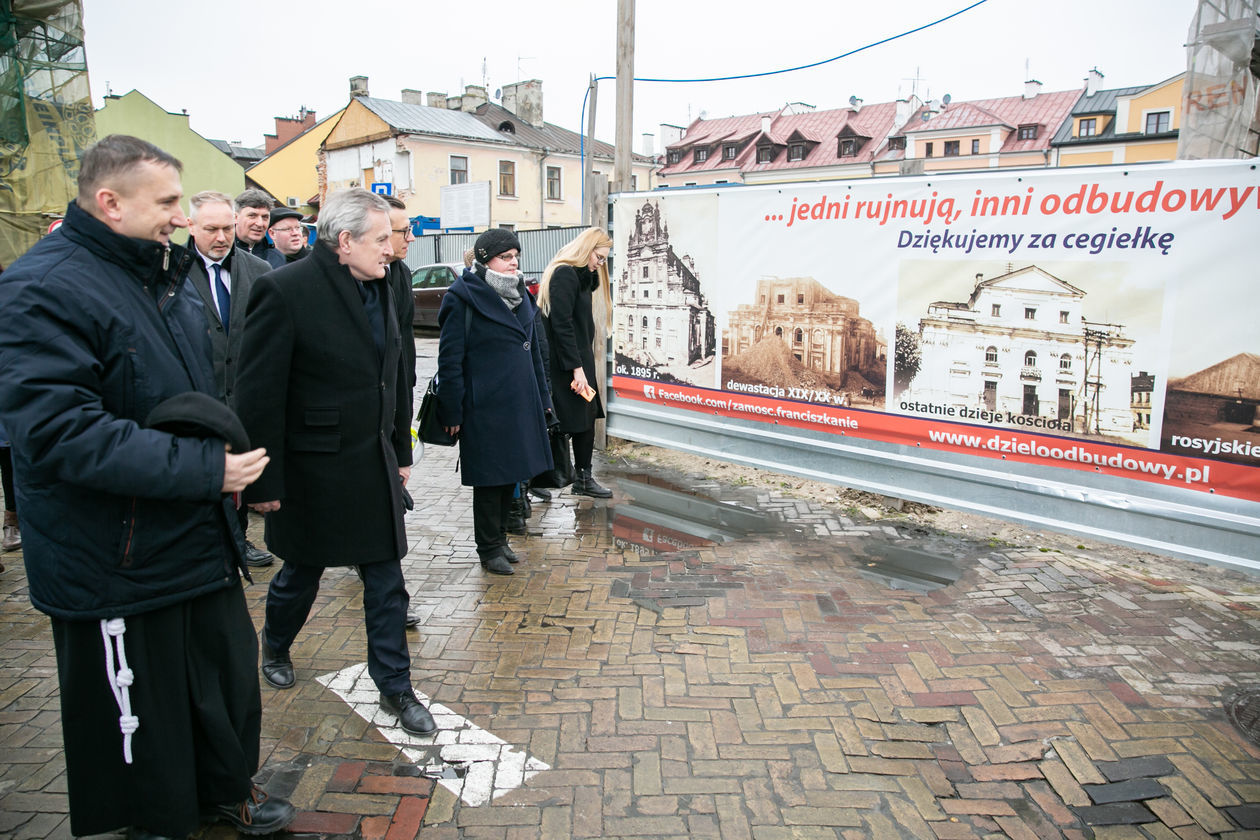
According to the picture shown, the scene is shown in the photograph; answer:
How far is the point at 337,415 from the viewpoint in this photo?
124 inches

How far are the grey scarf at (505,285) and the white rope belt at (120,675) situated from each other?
2909 mm

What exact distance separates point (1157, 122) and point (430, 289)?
48460mm

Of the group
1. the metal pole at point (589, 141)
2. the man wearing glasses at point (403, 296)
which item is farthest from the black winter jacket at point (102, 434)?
the metal pole at point (589, 141)

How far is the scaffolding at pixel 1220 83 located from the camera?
17.2 feet

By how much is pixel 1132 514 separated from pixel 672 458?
13.0 ft

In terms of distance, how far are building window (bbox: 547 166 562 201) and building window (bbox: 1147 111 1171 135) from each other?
35.4 meters

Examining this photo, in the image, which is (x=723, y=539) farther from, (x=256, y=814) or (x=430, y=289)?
(x=430, y=289)

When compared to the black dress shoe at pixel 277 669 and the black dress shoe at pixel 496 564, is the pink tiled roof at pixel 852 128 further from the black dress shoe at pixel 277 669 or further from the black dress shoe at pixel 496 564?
the black dress shoe at pixel 277 669

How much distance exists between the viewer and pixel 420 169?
39188mm

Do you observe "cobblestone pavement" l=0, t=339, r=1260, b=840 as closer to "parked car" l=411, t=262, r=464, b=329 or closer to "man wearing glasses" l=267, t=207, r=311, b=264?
"man wearing glasses" l=267, t=207, r=311, b=264

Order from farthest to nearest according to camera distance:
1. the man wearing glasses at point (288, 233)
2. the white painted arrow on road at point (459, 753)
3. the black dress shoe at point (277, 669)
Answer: the man wearing glasses at point (288, 233) < the black dress shoe at point (277, 669) < the white painted arrow on road at point (459, 753)

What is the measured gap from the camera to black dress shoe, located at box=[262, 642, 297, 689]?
3.53 metres

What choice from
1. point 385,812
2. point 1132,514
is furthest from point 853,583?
point 385,812

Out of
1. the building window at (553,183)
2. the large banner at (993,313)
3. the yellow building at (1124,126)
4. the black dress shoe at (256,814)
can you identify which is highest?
the yellow building at (1124,126)
